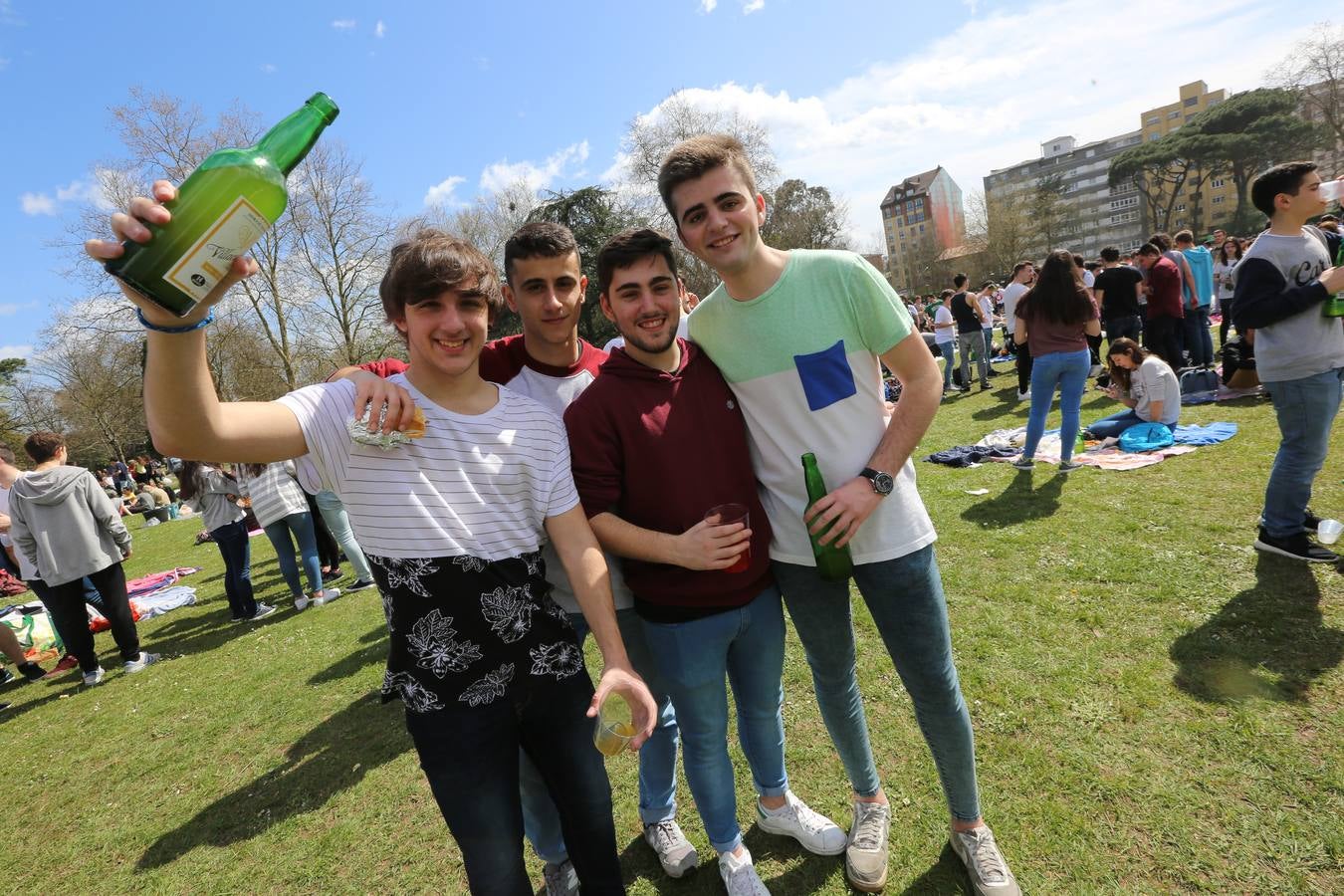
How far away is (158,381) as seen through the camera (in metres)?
1.30

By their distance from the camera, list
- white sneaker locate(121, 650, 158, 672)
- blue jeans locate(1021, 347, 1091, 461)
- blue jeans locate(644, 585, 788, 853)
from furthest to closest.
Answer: white sneaker locate(121, 650, 158, 672) < blue jeans locate(1021, 347, 1091, 461) < blue jeans locate(644, 585, 788, 853)

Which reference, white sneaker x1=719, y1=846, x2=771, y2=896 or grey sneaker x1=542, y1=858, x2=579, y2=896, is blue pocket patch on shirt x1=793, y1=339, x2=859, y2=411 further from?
grey sneaker x1=542, y1=858, x2=579, y2=896

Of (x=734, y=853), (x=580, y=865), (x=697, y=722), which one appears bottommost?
(x=734, y=853)

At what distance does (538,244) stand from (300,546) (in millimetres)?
6379

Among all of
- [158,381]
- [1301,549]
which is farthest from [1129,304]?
[158,381]

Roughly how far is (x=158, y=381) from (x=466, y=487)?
27.5 inches

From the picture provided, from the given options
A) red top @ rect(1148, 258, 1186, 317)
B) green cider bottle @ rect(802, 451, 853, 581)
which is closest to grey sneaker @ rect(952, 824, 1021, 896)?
green cider bottle @ rect(802, 451, 853, 581)

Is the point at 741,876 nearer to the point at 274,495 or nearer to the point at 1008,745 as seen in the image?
the point at 1008,745

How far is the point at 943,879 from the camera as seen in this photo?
228 centimetres

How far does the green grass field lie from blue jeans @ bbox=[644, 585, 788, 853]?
0.44 meters

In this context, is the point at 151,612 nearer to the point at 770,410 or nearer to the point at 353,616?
the point at 353,616

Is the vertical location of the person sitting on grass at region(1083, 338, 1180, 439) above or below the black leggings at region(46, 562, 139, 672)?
below

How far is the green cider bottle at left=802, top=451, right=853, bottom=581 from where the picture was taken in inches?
79.8

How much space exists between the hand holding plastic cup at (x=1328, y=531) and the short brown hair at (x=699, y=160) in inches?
167
